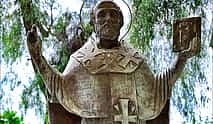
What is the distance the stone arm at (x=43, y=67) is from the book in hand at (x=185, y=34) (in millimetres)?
606

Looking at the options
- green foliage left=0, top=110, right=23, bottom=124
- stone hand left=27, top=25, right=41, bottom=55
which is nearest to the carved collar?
stone hand left=27, top=25, right=41, bottom=55

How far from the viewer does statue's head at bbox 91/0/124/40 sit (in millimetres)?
3215

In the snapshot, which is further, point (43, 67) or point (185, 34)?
point (185, 34)

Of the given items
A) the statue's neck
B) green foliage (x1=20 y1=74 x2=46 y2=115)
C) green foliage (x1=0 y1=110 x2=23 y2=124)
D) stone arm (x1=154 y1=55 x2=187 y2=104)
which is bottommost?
green foliage (x1=0 y1=110 x2=23 y2=124)

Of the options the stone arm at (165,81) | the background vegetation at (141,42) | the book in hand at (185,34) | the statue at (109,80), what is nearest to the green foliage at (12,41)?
the background vegetation at (141,42)

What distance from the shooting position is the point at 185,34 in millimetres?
3176

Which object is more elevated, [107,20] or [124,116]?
[107,20]

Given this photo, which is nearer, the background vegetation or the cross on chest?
the cross on chest

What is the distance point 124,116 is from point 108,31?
1.45 feet

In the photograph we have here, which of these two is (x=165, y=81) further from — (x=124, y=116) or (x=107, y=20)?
(x=107, y=20)

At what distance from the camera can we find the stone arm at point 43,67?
3000mm

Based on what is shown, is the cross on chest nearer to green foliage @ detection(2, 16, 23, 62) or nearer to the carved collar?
the carved collar

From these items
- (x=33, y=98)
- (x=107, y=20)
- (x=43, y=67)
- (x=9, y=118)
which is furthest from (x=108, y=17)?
(x=33, y=98)

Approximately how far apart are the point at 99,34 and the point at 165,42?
5.62 feet
